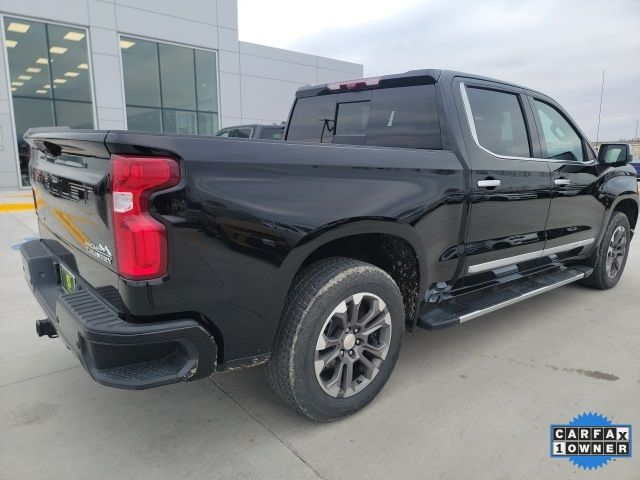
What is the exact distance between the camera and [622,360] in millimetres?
3219

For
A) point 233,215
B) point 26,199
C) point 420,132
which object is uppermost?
point 420,132

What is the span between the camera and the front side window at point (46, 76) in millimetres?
14500

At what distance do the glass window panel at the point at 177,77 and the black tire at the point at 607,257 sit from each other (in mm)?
16270

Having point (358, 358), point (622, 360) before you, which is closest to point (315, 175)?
point (358, 358)

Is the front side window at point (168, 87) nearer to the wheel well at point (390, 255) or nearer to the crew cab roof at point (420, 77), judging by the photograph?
the crew cab roof at point (420, 77)

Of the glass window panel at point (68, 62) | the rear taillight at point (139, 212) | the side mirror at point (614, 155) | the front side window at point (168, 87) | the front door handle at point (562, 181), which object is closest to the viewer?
the rear taillight at point (139, 212)

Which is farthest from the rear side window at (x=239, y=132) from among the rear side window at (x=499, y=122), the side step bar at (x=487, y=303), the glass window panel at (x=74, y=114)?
the side step bar at (x=487, y=303)

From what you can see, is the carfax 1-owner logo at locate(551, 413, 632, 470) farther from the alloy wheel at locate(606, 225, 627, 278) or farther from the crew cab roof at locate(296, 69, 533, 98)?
the alloy wheel at locate(606, 225, 627, 278)

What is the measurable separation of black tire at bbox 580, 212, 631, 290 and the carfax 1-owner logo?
2.56 metres

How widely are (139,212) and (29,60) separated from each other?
16.4 metres

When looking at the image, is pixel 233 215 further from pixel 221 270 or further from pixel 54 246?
pixel 54 246

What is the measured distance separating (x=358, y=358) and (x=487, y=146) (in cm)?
168

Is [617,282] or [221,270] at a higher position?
[221,270]

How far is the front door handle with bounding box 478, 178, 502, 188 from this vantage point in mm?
2941
